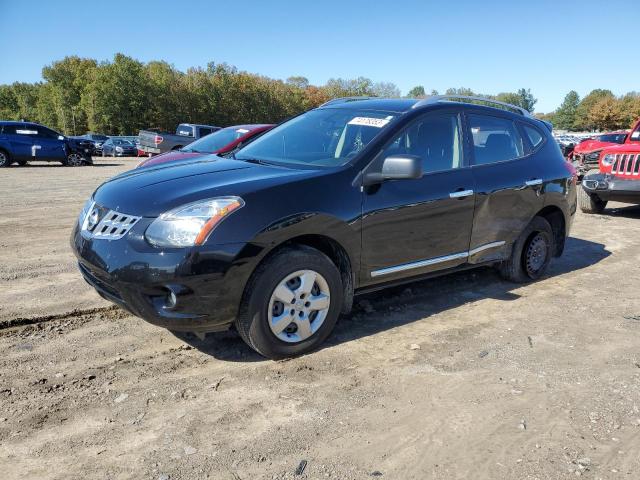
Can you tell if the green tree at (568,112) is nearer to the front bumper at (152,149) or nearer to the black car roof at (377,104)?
the front bumper at (152,149)

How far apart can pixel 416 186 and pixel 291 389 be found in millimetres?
1851

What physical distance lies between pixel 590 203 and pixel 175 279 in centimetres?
942

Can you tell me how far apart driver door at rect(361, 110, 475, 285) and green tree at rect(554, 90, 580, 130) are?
12333cm

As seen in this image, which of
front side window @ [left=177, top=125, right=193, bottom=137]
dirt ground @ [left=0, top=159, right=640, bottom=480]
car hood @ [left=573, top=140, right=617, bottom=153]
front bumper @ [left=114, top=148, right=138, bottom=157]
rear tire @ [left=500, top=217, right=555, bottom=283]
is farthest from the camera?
front bumper @ [left=114, top=148, right=138, bottom=157]

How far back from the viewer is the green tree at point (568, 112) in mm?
118250

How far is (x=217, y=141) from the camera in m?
9.93

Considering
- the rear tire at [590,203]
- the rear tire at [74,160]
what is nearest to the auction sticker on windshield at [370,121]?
the rear tire at [590,203]

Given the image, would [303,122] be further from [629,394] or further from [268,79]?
[268,79]

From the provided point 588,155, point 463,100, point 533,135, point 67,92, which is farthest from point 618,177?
point 67,92

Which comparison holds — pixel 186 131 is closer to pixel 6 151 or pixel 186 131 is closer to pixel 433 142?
pixel 6 151

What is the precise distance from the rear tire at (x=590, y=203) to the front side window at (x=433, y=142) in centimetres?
685

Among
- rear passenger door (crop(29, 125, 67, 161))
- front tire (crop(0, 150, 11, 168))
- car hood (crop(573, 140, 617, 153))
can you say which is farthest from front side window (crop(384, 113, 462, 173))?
rear passenger door (crop(29, 125, 67, 161))

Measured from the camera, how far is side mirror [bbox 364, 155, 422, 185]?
12.4 ft

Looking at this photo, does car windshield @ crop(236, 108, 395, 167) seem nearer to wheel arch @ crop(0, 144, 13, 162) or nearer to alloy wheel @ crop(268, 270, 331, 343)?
alloy wheel @ crop(268, 270, 331, 343)
